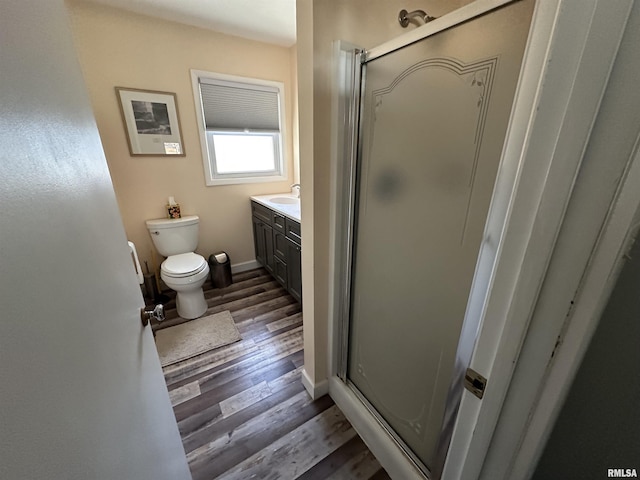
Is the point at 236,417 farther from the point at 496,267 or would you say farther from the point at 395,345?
the point at 496,267

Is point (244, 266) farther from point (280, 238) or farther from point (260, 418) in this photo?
point (260, 418)

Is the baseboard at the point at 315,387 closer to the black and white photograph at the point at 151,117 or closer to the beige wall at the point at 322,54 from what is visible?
the beige wall at the point at 322,54

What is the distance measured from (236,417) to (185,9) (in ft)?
9.47

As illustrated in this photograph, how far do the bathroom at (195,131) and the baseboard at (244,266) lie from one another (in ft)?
0.18

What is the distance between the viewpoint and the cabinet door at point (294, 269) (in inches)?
83.7

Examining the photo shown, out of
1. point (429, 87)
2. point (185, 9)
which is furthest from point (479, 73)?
point (185, 9)

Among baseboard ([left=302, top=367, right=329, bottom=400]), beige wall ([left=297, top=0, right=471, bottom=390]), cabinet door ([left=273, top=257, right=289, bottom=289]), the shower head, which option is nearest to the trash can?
cabinet door ([left=273, top=257, right=289, bottom=289])

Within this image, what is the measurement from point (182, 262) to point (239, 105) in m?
1.67

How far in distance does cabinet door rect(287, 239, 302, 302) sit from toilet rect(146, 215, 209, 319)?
744 millimetres

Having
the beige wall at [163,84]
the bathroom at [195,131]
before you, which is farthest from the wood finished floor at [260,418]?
the beige wall at [163,84]

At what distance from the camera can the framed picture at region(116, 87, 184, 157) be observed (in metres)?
2.12

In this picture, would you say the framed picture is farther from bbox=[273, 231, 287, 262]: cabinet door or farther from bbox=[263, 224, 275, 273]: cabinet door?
bbox=[273, 231, 287, 262]: cabinet door

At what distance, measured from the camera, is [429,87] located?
31.6 inches

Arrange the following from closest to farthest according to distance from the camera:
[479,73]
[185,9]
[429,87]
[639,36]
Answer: [639,36], [479,73], [429,87], [185,9]
